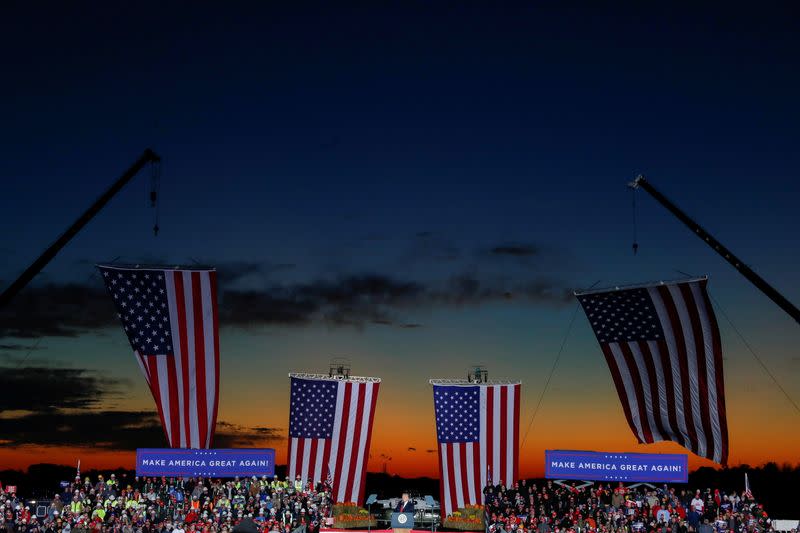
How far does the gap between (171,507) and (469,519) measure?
43.7 ft

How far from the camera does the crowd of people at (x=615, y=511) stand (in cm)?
3650

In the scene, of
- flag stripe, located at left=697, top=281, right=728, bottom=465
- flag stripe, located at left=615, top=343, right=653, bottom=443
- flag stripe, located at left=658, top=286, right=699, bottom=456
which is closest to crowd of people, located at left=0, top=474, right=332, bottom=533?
flag stripe, located at left=615, top=343, right=653, bottom=443

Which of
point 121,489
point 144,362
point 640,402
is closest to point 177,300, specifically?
point 144,362

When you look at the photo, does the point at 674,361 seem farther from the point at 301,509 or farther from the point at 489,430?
the point at 301,509

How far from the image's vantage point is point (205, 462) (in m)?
43.4

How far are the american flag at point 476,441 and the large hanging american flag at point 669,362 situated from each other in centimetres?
825

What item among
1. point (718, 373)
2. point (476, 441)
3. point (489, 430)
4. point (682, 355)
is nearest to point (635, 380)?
point (682, 355)

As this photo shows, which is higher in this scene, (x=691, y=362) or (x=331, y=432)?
(x=691, y=362)

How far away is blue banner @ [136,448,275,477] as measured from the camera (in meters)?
43.0

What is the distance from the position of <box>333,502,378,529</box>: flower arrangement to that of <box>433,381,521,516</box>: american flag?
368 cm

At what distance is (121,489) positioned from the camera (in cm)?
4253

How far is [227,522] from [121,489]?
7446mm


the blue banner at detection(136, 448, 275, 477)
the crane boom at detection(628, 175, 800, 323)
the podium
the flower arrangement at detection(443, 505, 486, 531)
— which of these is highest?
the crane boom at detection(628, 175, 800, 323)

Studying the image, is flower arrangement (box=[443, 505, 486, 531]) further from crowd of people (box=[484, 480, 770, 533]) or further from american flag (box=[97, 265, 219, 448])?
american flag (box=[97, 265, 219, 448])
